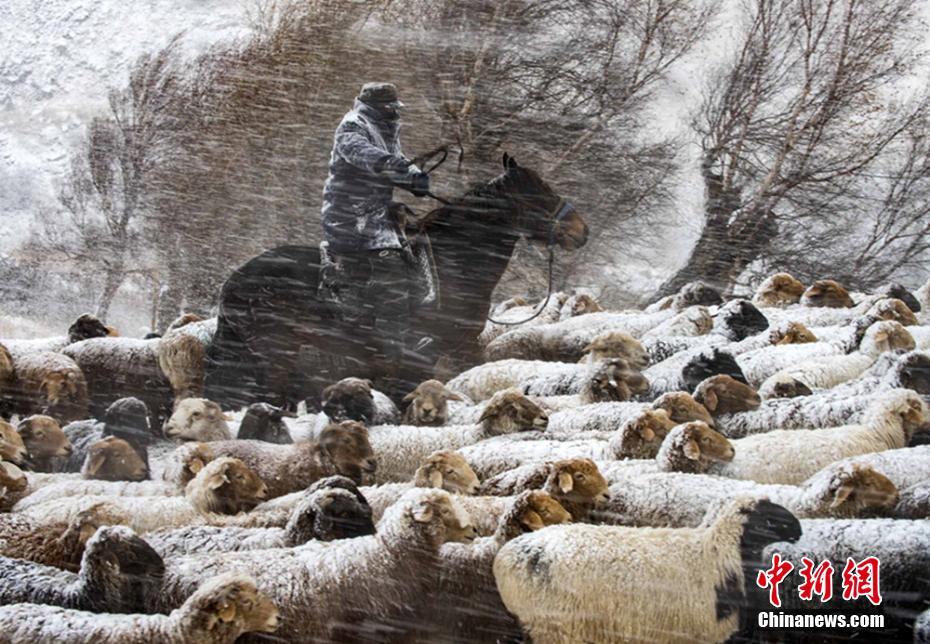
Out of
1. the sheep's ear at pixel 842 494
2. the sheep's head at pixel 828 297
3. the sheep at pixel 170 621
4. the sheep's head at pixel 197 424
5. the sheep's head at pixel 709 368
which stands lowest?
the sheep at pixel 170 621

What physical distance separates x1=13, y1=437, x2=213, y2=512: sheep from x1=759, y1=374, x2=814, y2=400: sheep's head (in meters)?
3.31

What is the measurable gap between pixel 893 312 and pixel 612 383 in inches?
87.9

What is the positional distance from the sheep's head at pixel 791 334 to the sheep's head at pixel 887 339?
2.53 feet

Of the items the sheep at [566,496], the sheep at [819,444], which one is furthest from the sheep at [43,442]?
the sheep at [819,444]

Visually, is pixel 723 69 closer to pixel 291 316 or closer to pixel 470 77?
pixel 470 77

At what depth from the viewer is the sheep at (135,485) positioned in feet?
19.5

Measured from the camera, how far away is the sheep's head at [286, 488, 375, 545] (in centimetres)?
503

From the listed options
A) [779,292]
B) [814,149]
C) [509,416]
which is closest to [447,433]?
[509,416]

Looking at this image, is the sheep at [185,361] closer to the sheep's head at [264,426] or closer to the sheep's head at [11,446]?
the sheep's head at [264,426]

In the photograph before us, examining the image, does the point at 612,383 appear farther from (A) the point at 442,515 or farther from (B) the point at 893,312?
(A) the point at 442,515

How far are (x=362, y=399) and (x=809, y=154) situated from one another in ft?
29.8

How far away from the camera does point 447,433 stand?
7066 millimetres

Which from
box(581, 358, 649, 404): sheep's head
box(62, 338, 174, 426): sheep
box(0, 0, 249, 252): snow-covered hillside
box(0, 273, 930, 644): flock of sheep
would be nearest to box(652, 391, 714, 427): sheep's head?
box(0, 273, 930, 644): flock of sheep

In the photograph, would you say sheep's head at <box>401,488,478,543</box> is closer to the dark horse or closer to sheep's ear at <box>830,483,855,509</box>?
sheep's ear at <box>830,483,855,509</box>
